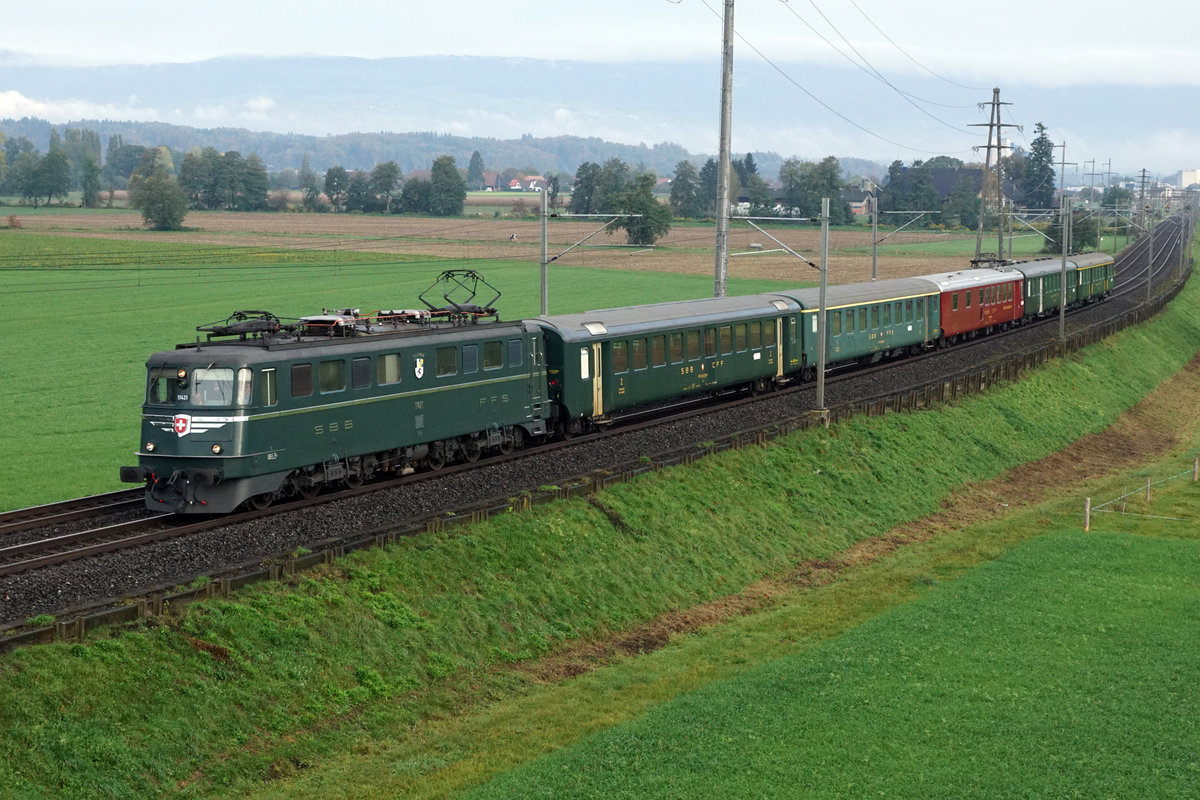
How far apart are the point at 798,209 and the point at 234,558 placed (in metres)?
166

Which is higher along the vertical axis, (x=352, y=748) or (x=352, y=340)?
(x=352, y=340)

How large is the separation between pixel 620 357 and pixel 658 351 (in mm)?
2060

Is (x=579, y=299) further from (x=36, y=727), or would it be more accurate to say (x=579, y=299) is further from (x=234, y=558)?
(x=36, y=727)

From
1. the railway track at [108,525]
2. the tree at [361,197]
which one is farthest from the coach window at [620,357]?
the tree at [361,197]

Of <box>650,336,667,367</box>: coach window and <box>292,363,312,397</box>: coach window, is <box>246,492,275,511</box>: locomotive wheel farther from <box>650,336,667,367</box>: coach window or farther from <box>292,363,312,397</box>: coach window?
<box>650,336,667,367</box>: coach window

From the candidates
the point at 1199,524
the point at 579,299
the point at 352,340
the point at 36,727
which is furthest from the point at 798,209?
the point at 36,727

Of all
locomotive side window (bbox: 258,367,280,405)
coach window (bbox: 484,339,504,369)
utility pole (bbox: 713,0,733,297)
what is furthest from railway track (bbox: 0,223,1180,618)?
utility pole (bbox: 713,0,733,297)

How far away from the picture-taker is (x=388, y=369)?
2792cm

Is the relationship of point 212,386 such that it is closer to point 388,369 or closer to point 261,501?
point 261,501

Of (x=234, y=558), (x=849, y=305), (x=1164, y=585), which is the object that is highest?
(x=849, y=305)

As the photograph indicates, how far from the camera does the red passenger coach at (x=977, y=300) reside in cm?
6025

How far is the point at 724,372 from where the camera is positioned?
1641 inches

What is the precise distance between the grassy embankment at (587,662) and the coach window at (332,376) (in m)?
4.38

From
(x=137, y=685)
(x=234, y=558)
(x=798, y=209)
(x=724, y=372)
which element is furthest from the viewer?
(x=798, y=209)
